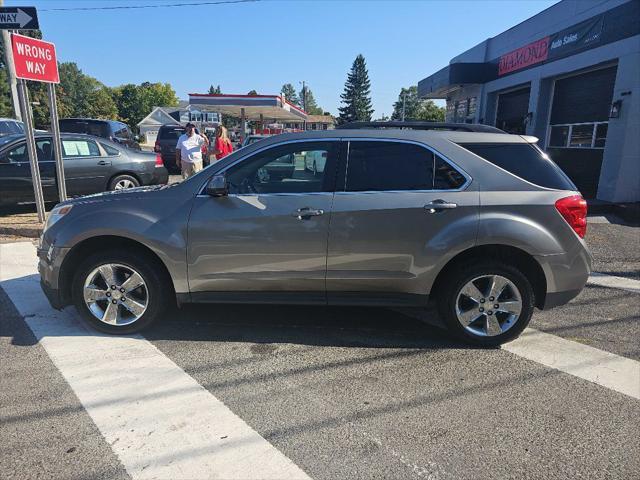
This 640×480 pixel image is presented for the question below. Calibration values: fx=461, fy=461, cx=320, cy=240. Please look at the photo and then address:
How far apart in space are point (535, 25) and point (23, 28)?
14950 millimetres

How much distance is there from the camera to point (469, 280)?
3.83m

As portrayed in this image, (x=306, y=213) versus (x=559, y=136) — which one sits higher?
(x=559, y=136)

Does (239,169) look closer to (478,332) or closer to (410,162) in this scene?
(410,162)

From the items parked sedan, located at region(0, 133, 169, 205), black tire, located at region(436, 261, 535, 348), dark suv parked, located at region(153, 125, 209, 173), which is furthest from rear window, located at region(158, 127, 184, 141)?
black tire, located at region(436, 261, 535, 348)

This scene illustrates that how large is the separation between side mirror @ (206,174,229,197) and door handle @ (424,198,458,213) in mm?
1639

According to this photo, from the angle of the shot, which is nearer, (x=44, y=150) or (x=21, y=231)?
(x=21, y=231)

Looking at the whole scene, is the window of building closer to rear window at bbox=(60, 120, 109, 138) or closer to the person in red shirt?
the person in red shirt

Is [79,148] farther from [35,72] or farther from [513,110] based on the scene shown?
[513,110]

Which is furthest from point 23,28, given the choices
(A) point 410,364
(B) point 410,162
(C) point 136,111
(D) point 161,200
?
(C) point 136,111

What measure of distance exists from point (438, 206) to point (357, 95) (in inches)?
4067

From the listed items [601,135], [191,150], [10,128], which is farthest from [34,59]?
[601,135]

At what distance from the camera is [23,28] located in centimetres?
699

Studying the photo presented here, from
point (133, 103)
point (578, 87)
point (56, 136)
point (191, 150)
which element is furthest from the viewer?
point (133, 103)

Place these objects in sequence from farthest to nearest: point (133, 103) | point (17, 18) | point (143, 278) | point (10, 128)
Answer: point (133, 103) < point (10, 128) < point (17, 18) < point (143, 278)
